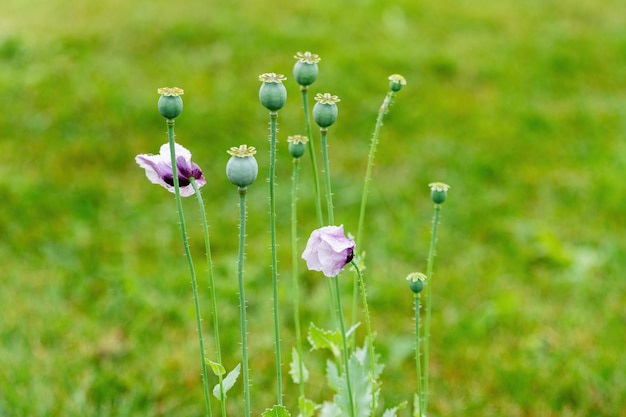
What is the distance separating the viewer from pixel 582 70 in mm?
4824


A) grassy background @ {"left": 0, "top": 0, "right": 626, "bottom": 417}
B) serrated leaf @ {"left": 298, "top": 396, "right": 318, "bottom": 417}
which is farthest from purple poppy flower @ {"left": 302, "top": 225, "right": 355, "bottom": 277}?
grassy background @ {"left": 0, "top": 0, "right": 626, "bottom": 417}

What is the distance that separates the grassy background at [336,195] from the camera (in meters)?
2.23

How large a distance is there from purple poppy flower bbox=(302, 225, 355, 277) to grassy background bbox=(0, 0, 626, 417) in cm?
114

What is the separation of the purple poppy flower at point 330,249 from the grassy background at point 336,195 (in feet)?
3.74

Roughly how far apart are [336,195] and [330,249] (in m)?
2.39

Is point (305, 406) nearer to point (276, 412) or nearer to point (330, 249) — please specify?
point (276, 412)

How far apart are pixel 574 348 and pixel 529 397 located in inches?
12.3

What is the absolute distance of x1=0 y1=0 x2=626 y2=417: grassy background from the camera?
2232 millimetres

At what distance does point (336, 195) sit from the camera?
3.39 meters

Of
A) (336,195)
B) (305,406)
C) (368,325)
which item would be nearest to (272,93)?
(368,325)

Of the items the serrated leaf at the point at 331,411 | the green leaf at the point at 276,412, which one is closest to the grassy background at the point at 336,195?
the serrated leaf at the point at 331,411

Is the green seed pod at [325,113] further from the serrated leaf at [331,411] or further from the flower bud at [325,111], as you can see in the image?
the serrated leaf at [331,411]

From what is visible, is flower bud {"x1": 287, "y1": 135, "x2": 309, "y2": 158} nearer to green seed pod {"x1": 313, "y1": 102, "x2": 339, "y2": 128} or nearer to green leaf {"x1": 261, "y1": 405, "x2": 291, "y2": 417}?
green seed pod {"x1": 313, "y1": 102, "x2": 339, "y2": 128}

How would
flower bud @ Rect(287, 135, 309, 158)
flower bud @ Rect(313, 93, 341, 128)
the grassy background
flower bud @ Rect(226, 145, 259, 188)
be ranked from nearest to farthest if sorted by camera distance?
flower bud @ Rect(226, 145, 259, 188)
flower bud @ Rect(313, 93, 341, 128)
flower bud @ Rect(287, 135, 309, 158)
the grassy background
